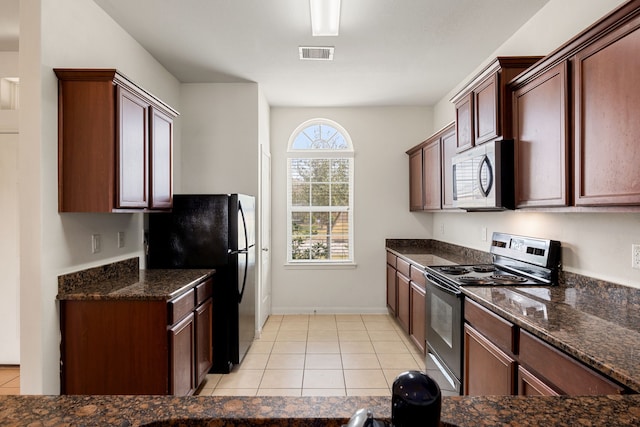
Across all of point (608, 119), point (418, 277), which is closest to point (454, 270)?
point (418, 277)

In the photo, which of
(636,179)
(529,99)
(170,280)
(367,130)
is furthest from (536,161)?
(367,130)

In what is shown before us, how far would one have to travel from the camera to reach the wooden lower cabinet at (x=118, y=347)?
7.09 ft

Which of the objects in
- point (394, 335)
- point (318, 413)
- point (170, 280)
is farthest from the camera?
point (394, 335)

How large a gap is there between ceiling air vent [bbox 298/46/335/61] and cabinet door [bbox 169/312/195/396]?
2.34m

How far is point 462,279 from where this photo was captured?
8.28 feet

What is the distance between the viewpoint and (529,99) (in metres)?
2.14

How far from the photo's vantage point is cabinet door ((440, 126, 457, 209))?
346cm

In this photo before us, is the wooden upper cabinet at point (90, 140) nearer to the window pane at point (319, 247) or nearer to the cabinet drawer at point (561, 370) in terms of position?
the cabinet drawer at point (561, 370)

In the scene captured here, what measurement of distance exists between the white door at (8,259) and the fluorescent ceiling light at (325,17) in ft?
8.94

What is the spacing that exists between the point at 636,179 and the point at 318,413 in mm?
1431

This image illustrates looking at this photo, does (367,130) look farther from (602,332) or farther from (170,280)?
(602,332)

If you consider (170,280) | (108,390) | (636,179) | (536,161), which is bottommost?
(108,390)

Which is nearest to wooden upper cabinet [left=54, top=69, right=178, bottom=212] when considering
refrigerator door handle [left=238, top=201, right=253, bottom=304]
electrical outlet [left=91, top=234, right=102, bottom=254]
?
electrical outlet [left=91, top=234, right=102, bottom=254]

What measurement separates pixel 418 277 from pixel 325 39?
2236mm
